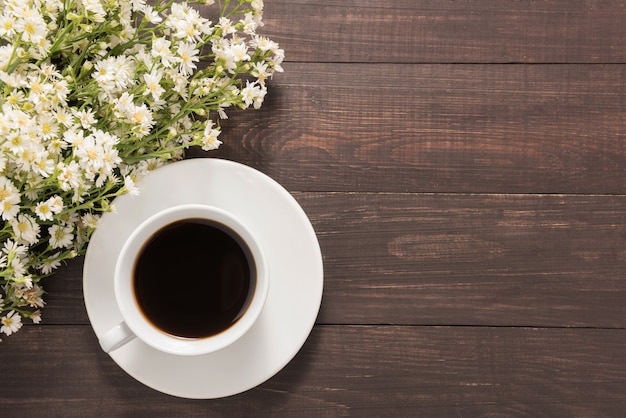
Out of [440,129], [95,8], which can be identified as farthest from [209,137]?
[440,129]

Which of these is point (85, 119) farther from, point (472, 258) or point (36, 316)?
point (472, 258)

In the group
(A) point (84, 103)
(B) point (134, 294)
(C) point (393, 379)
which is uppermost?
(A) point (84, 103)

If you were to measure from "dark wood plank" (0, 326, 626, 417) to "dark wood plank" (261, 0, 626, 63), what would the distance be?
417 mm

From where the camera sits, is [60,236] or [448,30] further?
[448,30]

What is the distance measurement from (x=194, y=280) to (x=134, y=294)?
83 mm

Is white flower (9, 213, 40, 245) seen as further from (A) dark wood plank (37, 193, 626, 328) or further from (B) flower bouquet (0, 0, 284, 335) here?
(A) dark wood plank (37, 193, 626, 328)

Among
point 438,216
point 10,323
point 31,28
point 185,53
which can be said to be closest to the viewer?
point 31,28

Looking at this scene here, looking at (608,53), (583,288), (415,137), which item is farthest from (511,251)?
(608,53)

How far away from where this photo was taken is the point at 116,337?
2.60ft

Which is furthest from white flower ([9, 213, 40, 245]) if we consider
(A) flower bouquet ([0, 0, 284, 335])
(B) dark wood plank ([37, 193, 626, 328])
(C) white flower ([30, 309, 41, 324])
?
(B) dark wood plank ([37, 193, 626, 328])

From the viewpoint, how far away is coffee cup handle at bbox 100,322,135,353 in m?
0.79

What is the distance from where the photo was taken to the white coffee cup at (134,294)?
2.63 feet

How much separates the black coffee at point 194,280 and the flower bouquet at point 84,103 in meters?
0.09

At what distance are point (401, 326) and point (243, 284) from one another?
0.26 metres
